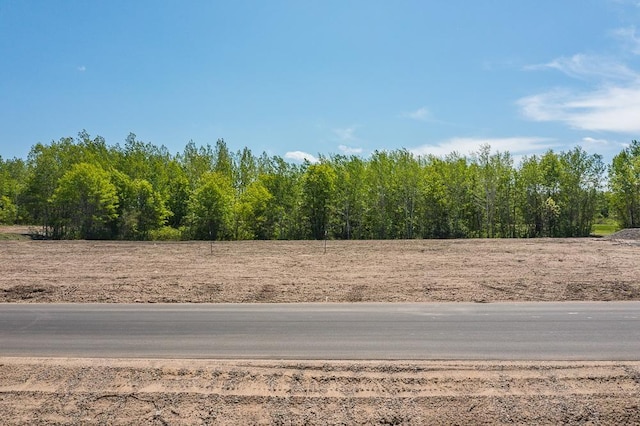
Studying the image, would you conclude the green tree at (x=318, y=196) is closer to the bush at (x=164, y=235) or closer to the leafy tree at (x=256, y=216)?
the leafy tree at (x=256, y=216)

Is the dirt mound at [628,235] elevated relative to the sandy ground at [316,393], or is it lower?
elevated

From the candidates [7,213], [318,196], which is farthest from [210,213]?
[7,213]

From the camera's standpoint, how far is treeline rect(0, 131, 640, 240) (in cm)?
4212

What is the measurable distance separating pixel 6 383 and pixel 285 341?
15.8 ft

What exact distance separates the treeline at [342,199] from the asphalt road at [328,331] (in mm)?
30229

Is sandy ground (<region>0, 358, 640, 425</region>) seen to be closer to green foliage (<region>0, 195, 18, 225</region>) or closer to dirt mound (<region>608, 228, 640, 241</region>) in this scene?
dirt mound (<region>608, 228, 640, 241</region>)

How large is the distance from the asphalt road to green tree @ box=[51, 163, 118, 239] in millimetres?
29913

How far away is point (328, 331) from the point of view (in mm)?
9969

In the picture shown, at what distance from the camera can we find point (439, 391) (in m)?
6.89

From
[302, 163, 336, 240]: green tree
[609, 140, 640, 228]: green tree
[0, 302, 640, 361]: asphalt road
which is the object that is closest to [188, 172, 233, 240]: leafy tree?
[302, 163, 336, 240]: green tree

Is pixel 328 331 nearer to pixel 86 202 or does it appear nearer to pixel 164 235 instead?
pixel 164 235

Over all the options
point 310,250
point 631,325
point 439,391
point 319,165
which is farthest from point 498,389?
point 319,165

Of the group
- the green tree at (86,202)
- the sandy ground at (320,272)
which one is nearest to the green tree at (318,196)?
the sandy ground at (320,272)

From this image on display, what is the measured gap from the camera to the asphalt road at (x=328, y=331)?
28.1 ft
